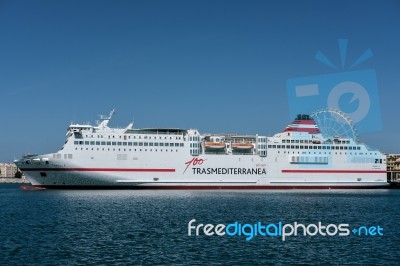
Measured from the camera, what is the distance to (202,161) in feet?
163

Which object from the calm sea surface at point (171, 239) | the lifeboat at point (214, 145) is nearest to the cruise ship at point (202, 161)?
the lifeboat at point (214, 145)

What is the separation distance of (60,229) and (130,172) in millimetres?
26217

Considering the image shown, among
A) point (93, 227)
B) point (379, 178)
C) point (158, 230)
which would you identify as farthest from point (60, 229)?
point (379, 178)

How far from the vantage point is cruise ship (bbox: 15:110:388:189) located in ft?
148

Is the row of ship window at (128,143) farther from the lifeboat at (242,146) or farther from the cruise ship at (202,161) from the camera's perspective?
the lifeboat at (242,146)

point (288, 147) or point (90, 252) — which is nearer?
point (90, 252)

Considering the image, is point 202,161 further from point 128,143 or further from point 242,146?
point 128,143

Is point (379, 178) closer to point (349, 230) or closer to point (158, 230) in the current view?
point (349, 230)

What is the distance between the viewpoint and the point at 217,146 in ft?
167

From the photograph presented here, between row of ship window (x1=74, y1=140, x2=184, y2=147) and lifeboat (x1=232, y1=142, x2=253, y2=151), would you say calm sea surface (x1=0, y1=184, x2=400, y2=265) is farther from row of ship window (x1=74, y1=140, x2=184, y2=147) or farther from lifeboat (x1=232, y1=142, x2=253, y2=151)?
lifeboat (x1=232, y1=142, x2=253, y2=151)

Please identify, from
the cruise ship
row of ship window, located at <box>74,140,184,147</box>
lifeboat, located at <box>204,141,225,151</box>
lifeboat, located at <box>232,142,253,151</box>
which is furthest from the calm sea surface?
lifeboat, located at <box>232,142,253,151</box>

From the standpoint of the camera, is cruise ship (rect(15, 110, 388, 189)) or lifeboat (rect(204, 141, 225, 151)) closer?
cruise ship (rect(15, 110, 388, 189))

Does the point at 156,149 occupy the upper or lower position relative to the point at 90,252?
upper

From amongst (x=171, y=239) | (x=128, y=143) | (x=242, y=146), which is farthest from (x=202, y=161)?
(x=171, y=239)
